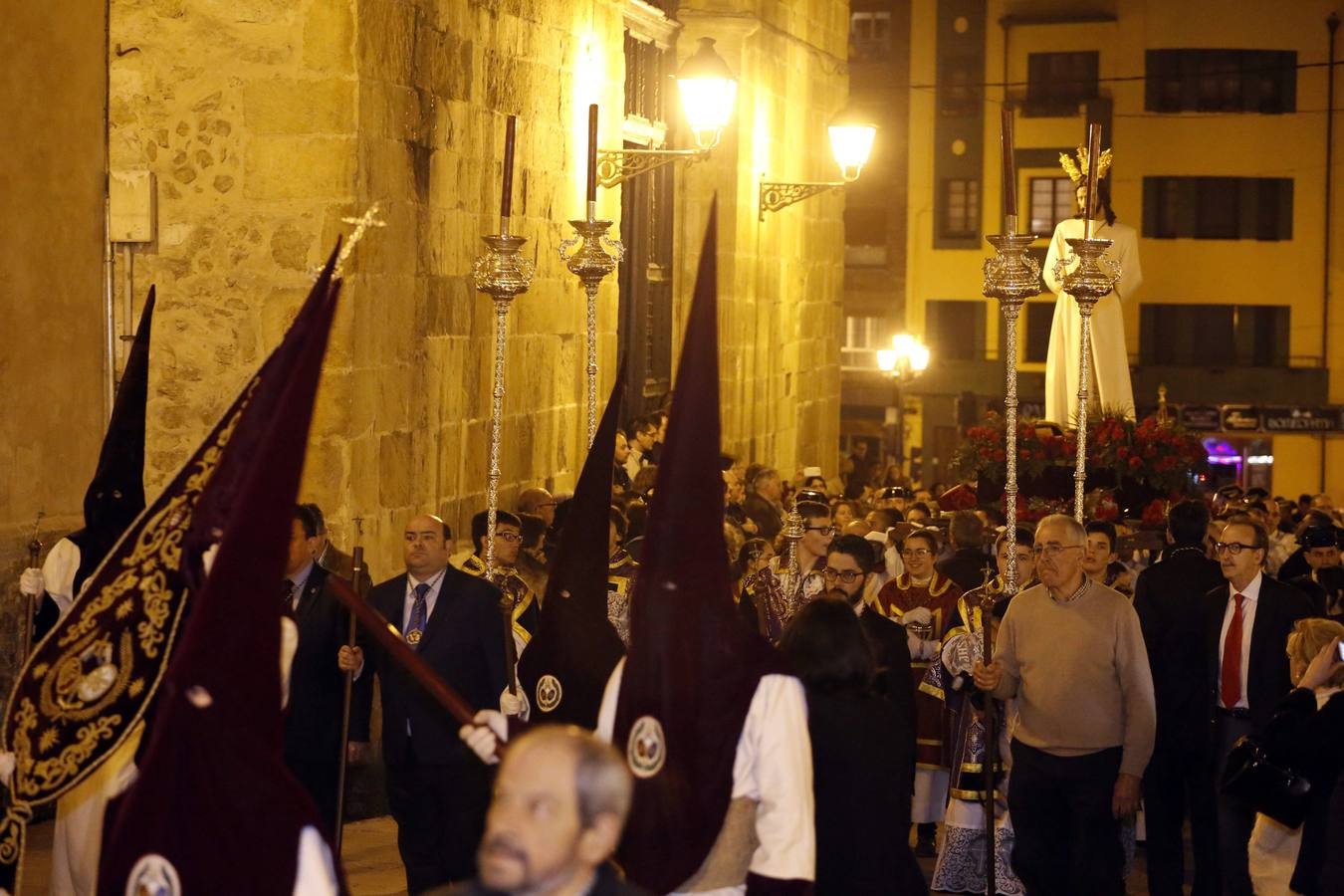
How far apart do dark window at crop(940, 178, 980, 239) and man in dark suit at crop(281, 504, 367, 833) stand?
37.6m

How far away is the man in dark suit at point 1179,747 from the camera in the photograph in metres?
8.83

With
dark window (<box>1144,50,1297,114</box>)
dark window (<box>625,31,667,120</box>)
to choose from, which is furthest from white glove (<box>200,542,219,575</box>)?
dark window (<box>1144,50,1297,114</box>)

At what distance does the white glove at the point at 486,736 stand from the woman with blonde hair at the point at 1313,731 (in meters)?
3.44

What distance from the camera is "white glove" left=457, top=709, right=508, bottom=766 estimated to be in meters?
4.71

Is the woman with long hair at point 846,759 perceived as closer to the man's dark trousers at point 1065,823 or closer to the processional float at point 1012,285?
the man's dark trousers at point 1065,823

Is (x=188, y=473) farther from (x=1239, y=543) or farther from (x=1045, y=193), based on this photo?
(x=1045, y=193)

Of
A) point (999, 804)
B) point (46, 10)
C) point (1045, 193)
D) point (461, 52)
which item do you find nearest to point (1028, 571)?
point (999, 804)

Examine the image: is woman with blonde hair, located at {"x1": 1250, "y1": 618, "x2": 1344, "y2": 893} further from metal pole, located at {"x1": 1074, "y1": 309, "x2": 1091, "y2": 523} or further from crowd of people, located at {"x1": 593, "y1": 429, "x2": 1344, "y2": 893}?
metal pole, located at {"x1": 1074, "y1": 309, "x2": 1091, "y2": 523}

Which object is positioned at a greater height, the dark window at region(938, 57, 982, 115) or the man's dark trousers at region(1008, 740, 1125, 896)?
the dark window at region(938, 57, 982, 115)

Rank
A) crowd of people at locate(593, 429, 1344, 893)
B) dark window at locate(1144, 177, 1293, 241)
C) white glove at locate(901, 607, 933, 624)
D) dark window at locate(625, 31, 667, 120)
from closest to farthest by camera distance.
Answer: crowd of people at locate(593, 429, 1344, 893), white glove at locate(901, 607, 933, 624), dark window at locate(625, 31, 667, 120), dark window at locate(1144, 177, 1293, 241)

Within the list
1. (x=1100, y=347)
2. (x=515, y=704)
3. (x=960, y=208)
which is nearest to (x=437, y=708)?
(x=515, y=704)

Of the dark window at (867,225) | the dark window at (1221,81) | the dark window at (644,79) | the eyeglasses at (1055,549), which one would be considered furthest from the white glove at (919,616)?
the dark window at (867,225)

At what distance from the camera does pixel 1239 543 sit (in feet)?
27.4

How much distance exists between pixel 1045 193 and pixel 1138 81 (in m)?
2.99
